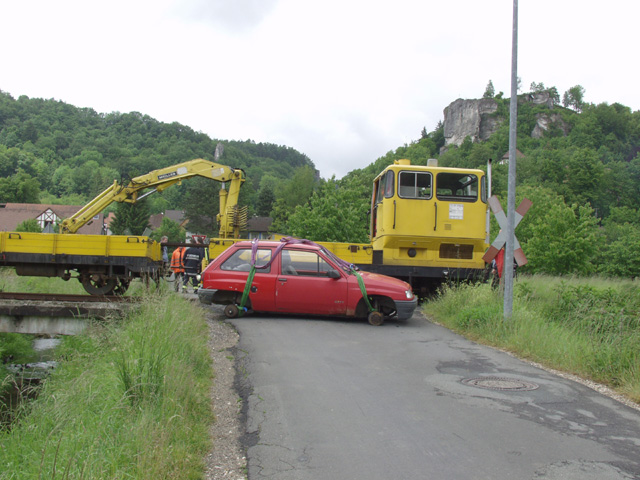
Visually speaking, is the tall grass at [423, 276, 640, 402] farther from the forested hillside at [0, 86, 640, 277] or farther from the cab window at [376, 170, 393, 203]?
the forested hillside at [0, 86, 640, 277]

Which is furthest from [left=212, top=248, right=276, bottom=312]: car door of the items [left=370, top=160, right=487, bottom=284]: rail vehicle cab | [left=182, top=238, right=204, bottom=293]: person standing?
[left=182, top=238, right=204, bottom=293]: person standing

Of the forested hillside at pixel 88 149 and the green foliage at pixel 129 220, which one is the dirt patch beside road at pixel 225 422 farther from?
the forested hillside at pixel 88 149

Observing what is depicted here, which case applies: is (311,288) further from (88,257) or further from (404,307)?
(88,257)

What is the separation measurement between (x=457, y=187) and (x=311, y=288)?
5.71 metres

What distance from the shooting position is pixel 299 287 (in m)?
11.1

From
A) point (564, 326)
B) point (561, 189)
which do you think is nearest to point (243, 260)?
point (564, 326)

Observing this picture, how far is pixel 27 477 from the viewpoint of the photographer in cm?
389

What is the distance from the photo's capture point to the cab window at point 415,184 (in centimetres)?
1462

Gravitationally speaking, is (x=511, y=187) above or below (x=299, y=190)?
below

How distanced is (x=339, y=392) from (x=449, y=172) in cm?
959

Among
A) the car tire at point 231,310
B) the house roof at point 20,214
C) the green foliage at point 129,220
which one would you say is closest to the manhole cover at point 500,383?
the car tire at point 231,310

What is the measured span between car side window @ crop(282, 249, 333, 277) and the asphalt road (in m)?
2.63

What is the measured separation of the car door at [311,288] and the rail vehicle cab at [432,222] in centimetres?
343

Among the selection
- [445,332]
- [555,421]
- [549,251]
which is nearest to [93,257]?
[445,332]
